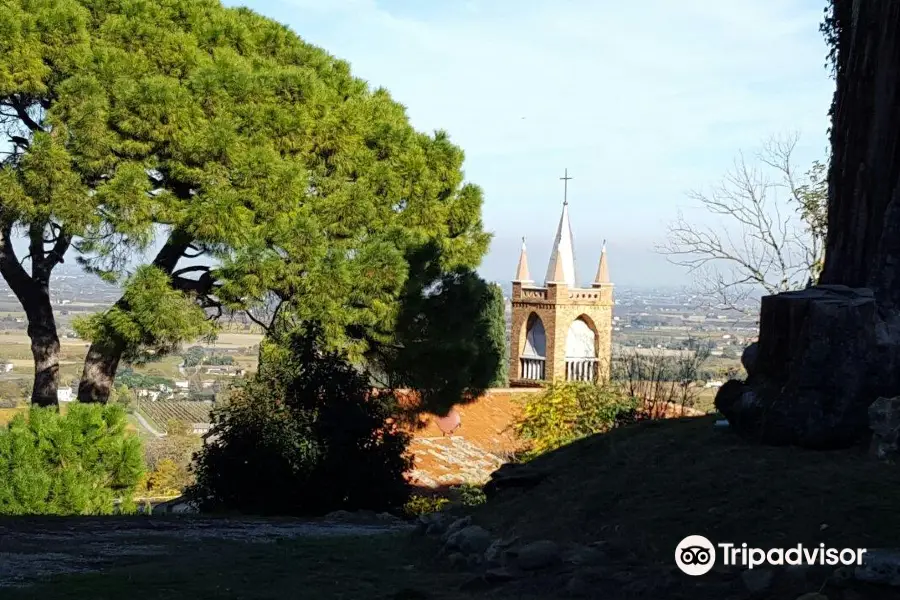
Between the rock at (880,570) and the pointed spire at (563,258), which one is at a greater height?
the pointed spire at (563,258)

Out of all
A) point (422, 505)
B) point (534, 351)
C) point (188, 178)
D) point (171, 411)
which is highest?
point (188, 178)

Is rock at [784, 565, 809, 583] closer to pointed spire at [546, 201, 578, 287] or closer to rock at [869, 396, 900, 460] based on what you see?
rock at [869, 396, 900, 460]

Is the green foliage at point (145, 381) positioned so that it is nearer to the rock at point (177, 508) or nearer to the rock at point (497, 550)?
the rock at point (177, 508)

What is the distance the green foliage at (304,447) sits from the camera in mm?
11453

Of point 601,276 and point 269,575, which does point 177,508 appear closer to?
point 269,575

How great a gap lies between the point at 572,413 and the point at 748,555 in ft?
31.3

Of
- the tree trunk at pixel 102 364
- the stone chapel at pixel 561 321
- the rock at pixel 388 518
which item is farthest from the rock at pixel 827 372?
the stone chapel at pixel 561 321

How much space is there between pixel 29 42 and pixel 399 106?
7.46 meters

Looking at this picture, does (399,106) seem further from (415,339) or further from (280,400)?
(280,400)

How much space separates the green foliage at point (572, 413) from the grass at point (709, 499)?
266 inches

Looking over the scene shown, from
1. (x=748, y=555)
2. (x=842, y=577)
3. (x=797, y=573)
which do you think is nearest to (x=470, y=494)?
(x=748, y=555)

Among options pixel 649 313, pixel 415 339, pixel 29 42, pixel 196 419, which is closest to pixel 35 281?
pixel 29 42

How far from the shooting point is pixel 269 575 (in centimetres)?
623

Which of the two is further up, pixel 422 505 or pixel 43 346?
pixel 43 346
